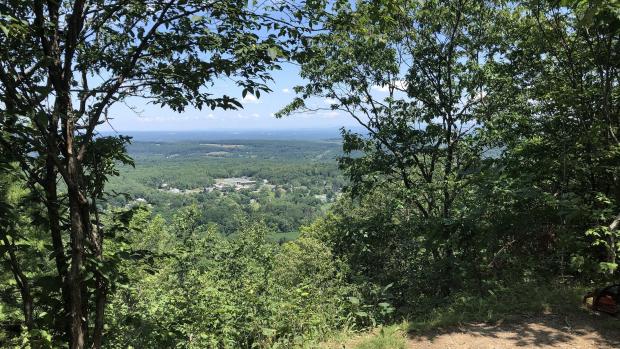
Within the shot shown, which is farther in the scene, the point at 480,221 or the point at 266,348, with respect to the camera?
the point at 480,221

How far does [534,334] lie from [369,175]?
6.24 meters

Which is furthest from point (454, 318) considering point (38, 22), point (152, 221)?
point (152, 221)

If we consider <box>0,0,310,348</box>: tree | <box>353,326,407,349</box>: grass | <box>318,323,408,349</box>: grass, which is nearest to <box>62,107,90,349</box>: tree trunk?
<box>0,0,310,348</box>: tree

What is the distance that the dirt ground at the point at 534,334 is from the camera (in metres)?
4.22

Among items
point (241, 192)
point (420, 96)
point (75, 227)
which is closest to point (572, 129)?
point (420, 96)

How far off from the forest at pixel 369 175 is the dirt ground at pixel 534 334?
3cm

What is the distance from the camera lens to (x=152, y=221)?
85.7 feet

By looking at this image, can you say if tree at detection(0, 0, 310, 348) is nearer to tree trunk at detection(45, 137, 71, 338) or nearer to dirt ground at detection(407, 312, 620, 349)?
tree trunk at detection(45, 137, 71, 338)

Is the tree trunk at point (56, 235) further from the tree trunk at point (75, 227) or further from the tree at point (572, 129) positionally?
the tree at point (572, 129)

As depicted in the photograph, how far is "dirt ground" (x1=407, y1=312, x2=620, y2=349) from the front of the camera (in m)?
4.22

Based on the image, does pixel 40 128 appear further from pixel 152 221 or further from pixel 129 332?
pixel 152 221

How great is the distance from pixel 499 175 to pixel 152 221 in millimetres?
24448

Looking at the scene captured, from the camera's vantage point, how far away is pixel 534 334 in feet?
14.5

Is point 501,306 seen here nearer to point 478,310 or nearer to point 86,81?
point 478,310
